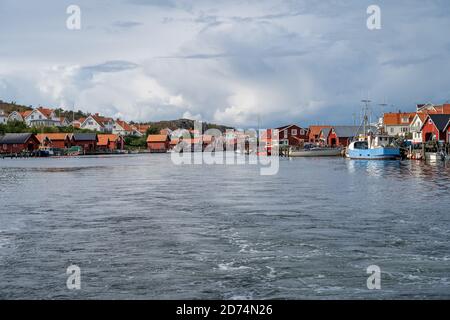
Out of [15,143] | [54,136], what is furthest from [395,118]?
[15,143]

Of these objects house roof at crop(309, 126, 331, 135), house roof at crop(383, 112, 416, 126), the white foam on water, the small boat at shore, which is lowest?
the white foam on water

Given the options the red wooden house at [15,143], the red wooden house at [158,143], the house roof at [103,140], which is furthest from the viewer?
the red wooden house at [158,143]

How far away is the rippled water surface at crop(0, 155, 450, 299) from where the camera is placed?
45.1ft

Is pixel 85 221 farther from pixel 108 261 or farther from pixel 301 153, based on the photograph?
pixel 301 153

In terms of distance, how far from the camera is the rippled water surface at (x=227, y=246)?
13750mm

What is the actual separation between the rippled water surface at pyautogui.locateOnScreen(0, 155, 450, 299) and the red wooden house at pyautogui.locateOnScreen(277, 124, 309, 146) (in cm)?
11853

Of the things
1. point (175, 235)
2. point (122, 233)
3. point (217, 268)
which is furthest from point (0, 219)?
point (217, 268)

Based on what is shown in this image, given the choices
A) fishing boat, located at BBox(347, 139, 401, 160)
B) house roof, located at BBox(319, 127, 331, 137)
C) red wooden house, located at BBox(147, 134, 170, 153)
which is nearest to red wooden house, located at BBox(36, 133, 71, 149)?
red wooden house, located at BBox(147, 134, 170, 153)

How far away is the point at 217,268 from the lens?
15.6 meters

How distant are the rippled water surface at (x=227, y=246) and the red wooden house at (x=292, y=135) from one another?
389 feet

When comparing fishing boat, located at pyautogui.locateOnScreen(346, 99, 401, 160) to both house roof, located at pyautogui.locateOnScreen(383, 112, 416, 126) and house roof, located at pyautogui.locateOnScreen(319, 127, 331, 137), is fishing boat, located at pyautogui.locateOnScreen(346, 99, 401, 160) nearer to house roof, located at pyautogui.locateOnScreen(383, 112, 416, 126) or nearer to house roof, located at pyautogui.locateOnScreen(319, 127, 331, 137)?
house roof, located at pyautogui.locateOnScreen(383, 112, 416, 126)

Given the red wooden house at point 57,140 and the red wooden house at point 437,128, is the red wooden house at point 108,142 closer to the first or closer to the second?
the red wooden house at point 57,140

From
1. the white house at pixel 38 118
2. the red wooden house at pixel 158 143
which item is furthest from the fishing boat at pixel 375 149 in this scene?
the white house at pixel 38 118

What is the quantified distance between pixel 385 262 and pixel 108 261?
7645mm
